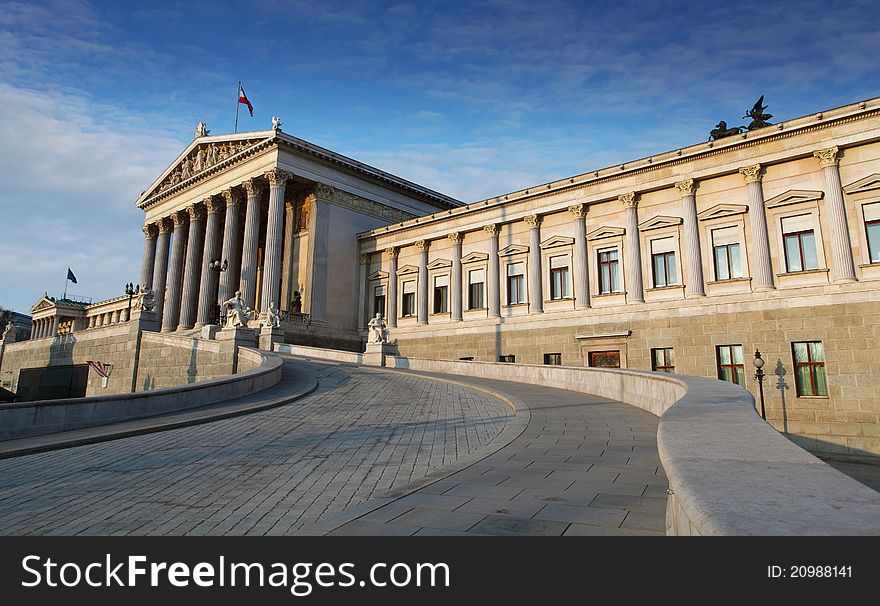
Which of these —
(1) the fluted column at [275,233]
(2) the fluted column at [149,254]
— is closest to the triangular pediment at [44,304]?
(2) the fluted column at [149,254]

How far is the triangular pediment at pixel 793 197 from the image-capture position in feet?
79.2

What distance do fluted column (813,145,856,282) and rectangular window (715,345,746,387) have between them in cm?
488

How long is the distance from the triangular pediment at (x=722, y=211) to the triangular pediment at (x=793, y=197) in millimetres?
1073

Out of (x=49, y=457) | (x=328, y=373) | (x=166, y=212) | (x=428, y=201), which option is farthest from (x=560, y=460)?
(x=166, y=212)

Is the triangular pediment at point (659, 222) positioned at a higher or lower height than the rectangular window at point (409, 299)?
higher

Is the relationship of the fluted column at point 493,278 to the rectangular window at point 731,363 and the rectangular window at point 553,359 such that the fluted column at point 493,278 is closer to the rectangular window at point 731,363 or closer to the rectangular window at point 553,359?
the rectangular window at point 553,359

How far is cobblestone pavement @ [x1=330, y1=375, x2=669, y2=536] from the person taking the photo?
4.49 meters

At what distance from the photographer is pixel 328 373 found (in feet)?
73.9

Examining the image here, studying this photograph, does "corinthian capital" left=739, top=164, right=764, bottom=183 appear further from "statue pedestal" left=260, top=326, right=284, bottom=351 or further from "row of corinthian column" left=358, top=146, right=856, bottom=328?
"statue pedestal" left=260, top=326, right=284, bottom=351

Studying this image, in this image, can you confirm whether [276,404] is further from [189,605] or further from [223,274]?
[223,274]

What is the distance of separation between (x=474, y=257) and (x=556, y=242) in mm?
6209

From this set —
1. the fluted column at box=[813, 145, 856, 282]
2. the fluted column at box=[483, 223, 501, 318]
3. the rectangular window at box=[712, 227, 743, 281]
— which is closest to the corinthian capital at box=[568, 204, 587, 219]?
the fluted column at box=[483, 223, 501, 318]

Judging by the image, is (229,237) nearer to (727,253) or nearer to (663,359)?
(663,359)

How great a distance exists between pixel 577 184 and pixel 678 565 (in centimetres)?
3108
